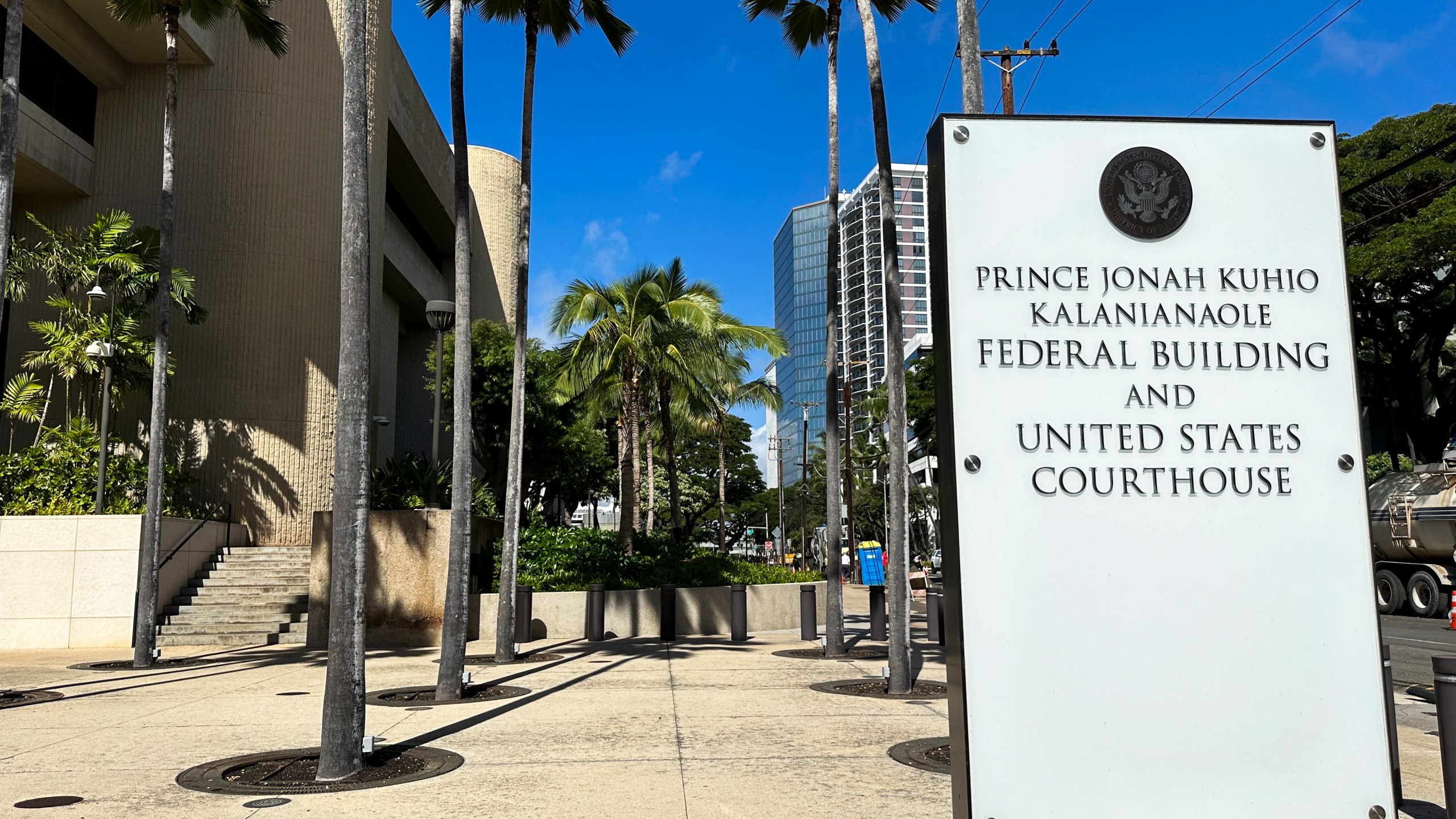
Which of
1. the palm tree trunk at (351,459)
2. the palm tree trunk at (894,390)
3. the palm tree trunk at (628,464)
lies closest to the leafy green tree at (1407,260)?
the palm tree trunk at (628,464)

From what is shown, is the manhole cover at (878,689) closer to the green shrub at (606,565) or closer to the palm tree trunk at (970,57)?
the palm tree trunk at (970,57)

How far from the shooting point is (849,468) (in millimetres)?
52688

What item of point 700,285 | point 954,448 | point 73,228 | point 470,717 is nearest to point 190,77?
point 73,228

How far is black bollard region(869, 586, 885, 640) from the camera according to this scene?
56.5 ft

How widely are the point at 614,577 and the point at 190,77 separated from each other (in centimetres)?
1649

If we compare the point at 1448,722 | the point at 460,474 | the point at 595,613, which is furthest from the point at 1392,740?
the point at 595,613

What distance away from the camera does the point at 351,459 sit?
7.82 m

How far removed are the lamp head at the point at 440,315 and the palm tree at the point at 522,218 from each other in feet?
8.98

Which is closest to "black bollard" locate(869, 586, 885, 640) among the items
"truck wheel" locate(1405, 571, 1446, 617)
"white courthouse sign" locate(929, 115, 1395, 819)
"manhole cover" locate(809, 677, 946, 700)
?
"manhole cover" locate(809, 677, 946, 700)

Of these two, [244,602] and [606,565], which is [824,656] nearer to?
[606,565]

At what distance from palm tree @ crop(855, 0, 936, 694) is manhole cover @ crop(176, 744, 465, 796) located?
525 cm

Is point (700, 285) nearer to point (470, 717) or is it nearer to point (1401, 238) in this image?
point (470, 717)

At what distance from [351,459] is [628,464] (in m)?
16.5

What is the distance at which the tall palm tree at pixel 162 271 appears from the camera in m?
15.2
